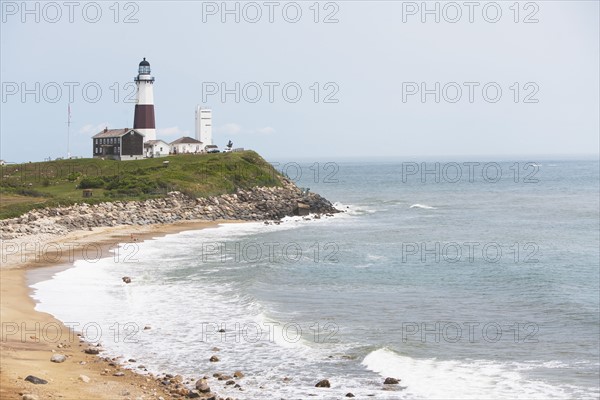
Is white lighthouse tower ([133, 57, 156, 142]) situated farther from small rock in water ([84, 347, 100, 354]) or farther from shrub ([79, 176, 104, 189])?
small rock in water ([84, 347, 100, 354])

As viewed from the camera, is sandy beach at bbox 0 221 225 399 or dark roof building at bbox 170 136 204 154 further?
dark roof building at bbox 170 136 204 154

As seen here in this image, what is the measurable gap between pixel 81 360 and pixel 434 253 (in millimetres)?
29909

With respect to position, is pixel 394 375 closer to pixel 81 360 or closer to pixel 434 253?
pixel 81 360

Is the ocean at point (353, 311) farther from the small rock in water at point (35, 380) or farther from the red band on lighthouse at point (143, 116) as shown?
the red band on lighthouse at point (143, 116)

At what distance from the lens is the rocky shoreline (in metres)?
51.0

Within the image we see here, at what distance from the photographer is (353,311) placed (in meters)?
30.0

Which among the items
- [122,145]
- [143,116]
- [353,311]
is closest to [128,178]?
[122,145]

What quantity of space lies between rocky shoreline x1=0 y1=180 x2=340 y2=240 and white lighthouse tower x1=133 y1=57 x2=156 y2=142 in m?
19.9

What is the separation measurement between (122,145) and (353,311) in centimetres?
6792

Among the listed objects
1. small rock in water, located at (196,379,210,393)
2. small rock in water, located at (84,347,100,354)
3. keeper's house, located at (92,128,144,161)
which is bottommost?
small rock in water, located at (196,379,210,393)

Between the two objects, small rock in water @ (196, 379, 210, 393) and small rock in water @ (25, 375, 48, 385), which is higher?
small rock in water @ (25, 375, 48, 385)

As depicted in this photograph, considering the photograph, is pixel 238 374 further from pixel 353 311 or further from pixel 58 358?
pixel 353 311

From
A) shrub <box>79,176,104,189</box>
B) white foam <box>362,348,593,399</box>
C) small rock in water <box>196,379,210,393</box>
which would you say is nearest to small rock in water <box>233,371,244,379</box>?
small rock in water <box>196,379,210,393</box>

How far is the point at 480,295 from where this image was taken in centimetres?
3400
